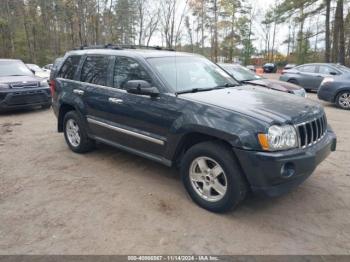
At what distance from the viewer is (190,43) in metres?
50.7

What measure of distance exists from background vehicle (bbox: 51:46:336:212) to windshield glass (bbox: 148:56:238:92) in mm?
17

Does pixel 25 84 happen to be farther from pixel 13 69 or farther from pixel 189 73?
pixel 189 73

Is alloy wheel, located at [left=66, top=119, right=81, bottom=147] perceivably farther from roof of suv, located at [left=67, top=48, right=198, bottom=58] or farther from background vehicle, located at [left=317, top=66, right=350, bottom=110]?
background vehicle, located at [left=317, top=66, right=350, bottom=110]

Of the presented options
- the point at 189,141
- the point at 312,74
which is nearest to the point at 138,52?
the point at 189,141

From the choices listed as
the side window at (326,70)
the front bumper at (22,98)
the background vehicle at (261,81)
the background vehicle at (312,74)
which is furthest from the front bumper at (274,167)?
the side window at (326,70)

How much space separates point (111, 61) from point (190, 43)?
47.6 metres

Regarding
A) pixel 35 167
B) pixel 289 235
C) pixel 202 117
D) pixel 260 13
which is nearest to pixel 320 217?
pixel 289 235

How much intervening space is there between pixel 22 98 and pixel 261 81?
7.00 m

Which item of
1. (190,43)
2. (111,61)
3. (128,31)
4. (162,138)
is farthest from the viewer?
(190,43)

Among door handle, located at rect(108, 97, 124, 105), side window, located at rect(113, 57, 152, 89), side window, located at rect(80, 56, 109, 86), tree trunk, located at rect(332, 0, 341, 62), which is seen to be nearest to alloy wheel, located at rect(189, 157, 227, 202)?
side window, located at rect(113, 57, 152, 89)

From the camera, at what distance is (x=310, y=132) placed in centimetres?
361

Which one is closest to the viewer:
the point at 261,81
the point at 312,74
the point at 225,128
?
the point at 225,128

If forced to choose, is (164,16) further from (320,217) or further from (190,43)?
(320,217)

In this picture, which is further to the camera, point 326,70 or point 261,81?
point 326,70
